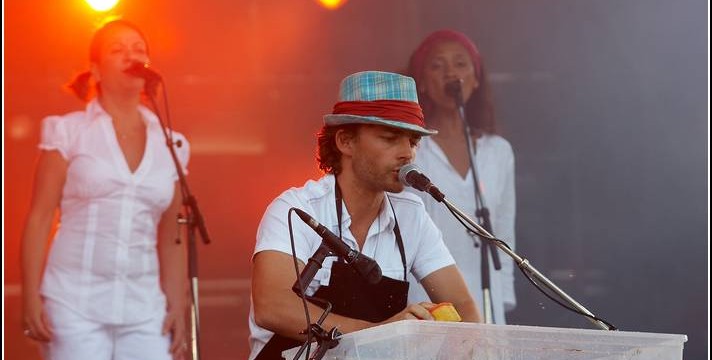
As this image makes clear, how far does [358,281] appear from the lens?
4047 mm

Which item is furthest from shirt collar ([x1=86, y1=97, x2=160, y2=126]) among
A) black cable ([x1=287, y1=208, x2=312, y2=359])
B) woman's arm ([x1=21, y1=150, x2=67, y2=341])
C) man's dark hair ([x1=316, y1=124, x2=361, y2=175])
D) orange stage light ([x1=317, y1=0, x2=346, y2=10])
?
black cable ([x1=287, y1=208, x2=312, y2=359])

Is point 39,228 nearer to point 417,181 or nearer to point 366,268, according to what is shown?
point 417,181

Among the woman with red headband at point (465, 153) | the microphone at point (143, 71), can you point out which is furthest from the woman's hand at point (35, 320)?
the woman with red headband at point (465, 153)

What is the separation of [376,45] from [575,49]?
113cm

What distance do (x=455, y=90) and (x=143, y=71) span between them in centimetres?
164

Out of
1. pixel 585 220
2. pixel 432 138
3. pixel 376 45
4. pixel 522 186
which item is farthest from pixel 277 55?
pixel 585 220

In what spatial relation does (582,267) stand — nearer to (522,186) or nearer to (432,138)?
(522,186)

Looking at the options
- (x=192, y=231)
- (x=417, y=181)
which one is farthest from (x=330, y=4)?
(x=417, y=181)

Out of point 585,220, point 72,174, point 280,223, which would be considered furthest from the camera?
point 585,220

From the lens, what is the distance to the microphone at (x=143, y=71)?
5796mm

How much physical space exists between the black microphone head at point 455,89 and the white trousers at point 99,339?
6.25ft

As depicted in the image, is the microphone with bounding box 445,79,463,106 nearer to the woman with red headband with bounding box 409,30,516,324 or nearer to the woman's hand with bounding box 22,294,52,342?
the woman with red headband with bounding box 409,30,516,324

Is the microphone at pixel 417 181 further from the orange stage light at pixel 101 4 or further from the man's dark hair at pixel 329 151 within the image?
the orange stage light at pixel 101 4

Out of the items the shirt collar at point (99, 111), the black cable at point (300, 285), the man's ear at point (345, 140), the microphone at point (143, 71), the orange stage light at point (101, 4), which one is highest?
the orange stage light at point (101, 4)
